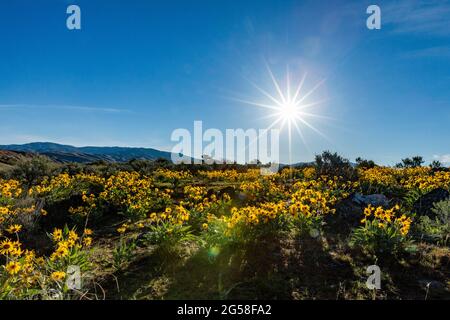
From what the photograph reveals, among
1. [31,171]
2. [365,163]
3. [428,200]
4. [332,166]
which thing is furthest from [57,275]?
[365,163]

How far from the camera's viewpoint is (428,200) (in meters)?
10.6

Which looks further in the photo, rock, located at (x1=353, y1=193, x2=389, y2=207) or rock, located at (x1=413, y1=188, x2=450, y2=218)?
rock, located at (x1=413, y1=188, x2=450, y2=218)

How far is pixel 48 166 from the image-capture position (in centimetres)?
1848

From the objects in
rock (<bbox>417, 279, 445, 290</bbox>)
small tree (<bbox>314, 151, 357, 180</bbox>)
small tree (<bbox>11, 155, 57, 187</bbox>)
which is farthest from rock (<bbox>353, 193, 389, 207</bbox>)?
small tree (<bbox>11, 155, 57, 187</bbox>)

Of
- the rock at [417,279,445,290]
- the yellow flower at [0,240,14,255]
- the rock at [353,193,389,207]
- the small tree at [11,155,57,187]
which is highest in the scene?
the small tree at [11,155,57,187]

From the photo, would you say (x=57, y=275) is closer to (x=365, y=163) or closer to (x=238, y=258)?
(x=238, y=258)

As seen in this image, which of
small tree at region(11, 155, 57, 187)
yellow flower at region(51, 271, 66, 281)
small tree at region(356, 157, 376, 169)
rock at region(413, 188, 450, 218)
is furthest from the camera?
small tree at region(356, 157, 376, 169)

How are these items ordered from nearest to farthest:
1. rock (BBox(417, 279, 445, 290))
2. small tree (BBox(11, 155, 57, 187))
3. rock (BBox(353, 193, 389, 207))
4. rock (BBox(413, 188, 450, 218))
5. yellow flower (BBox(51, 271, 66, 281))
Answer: yellow flower (BBox(51, 271, 66, 281))
rock (BBox(417, 279, 445, 290))
rock (BBox(353, 193, 389, 207))
rock (BBox(413, 188, 450, 218))
small tree (BBox(11, 155, 57, 187))

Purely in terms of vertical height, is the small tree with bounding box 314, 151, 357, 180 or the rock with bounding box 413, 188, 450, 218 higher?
the small tree with bounding box 314, 151, 357, 180

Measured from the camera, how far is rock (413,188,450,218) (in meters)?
10.2

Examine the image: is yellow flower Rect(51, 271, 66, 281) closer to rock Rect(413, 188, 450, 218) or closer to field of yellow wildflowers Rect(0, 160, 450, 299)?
field of yellow wildflowers Rect(0, 160, 450, 299)

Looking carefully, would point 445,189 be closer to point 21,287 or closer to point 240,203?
A: point 240,203
